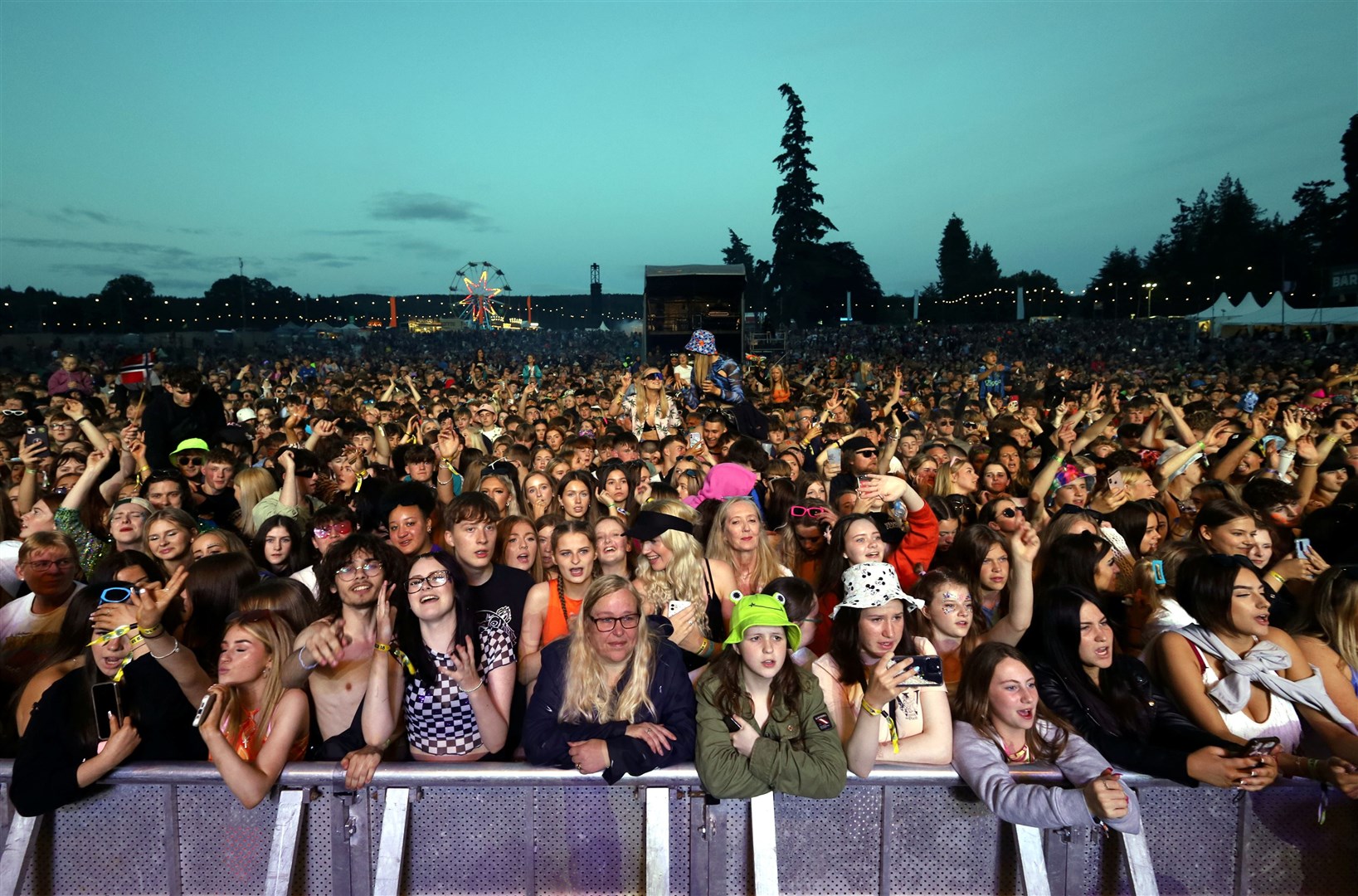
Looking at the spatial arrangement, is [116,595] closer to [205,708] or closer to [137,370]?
[205,708]

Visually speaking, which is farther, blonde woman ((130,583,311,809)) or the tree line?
the tree line

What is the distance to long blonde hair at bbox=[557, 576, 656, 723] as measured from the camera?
2.79 meters

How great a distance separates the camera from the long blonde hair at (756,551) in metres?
4.20

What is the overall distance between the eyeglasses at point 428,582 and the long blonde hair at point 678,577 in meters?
1.18

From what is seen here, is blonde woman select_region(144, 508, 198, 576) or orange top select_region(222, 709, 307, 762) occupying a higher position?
blonde woman select_region(144, 508, 198, 576)

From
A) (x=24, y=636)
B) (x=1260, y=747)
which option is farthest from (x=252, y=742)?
(x=1260, y=747)

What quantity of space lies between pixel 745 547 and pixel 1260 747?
2.28m

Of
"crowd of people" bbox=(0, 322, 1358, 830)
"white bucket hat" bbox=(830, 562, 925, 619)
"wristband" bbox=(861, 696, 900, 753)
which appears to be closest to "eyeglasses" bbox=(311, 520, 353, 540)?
"crowd of people" bbox=(0, 322, 1358, 830)

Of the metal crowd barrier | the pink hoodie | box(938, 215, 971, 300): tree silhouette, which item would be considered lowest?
the metal crowd barrier

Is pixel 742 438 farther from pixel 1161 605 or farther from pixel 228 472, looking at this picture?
pixel 228 472

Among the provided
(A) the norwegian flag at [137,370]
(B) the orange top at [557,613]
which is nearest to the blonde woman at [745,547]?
(B) the orange top at [557,613]

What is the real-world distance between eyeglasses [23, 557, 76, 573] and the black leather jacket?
4.44 m

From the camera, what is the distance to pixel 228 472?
5.62m

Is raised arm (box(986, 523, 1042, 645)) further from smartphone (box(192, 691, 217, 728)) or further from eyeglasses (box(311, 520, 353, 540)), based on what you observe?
eyeglasses (box(311, 520, 353, 540))
